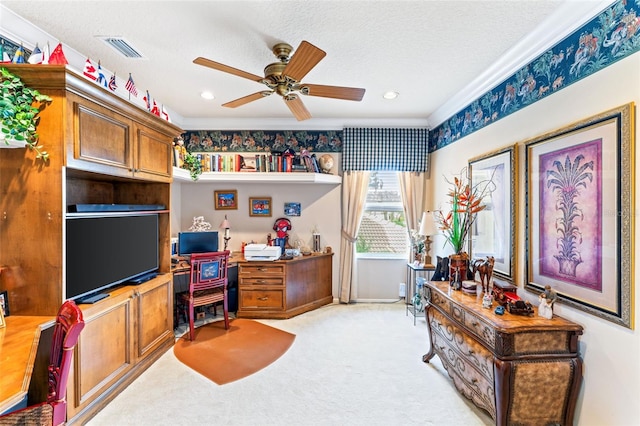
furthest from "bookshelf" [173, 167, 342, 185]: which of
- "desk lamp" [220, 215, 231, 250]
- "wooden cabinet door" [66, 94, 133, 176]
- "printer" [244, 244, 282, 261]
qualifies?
"wooden cabinet door" [66, 94, 133, 176]

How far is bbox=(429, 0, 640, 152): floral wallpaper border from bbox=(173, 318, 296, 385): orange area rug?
123 inches

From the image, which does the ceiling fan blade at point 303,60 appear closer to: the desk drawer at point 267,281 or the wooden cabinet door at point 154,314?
the wooden cabinet door at point 154,314

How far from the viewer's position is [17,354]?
1335 mm

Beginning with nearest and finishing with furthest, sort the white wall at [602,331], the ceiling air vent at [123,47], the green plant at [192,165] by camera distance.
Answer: the white wall at [602,331], the ceiling air vent at [123,47], the green plant at [192,165]

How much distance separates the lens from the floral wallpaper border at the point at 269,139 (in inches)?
170

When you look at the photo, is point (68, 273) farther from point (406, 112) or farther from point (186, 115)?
point (406, 112)

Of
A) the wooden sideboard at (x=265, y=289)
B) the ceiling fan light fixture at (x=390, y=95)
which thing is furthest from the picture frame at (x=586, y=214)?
the wooden sideboard at (x=265, y=289)

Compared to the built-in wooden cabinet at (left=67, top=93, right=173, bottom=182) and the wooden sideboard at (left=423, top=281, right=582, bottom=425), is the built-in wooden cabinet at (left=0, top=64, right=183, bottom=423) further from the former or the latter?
the wooden sideboard at (left=423, top=281, right=582, bottom=425)

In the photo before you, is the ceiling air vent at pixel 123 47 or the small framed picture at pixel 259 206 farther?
the small framed picture at pixel 259 206

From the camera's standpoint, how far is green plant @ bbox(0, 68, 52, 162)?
1.57 meters

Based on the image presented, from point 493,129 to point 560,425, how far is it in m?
2.28

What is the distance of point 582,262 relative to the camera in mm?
1730

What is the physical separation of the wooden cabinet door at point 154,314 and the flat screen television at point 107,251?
16 cm

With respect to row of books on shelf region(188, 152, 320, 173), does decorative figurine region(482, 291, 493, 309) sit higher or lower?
lower
